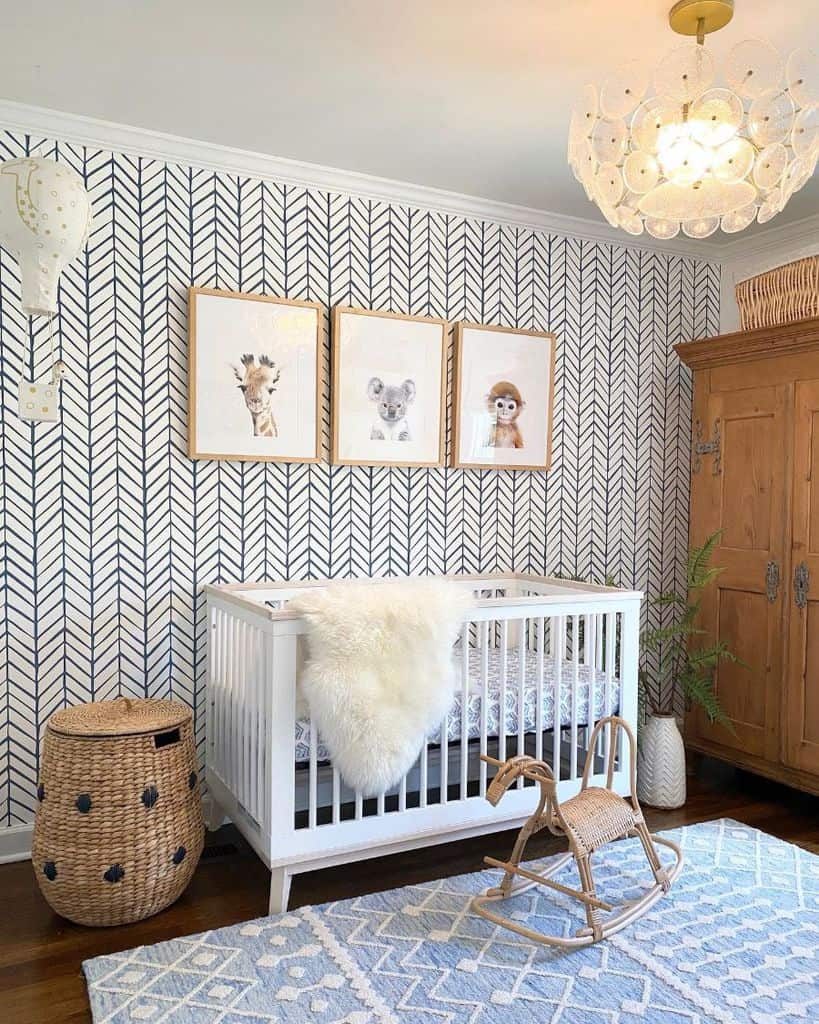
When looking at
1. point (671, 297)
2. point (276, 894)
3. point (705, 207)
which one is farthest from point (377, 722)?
point (671, 297)

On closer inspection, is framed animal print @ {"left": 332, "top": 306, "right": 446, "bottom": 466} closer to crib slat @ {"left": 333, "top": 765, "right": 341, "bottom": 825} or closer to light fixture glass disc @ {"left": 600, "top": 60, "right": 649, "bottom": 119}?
crib slat @ {"left": 333, "top": 765, "right": 341, "bottom": 825}

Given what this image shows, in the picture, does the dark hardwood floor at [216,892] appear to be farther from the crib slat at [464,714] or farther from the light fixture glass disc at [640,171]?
the light fixture glass disc at [640,171]

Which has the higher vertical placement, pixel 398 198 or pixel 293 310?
pixel 398 198

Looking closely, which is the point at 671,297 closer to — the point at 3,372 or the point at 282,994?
the point at 3,372

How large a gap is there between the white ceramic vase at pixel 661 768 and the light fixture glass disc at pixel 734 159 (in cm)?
218

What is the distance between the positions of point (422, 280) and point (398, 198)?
0.32 meters

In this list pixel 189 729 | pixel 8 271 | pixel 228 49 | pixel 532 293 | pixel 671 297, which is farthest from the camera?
pixel 671 297

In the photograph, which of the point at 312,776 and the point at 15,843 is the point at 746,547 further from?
the point at 15,843

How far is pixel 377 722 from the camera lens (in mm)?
2273

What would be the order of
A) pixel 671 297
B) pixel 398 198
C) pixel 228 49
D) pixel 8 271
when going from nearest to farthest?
pixel 228 49, pixel 8 271, pixel 398 198, pixel 671 297

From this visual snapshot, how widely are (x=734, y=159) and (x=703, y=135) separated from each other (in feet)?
0.28

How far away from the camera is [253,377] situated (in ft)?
9.68

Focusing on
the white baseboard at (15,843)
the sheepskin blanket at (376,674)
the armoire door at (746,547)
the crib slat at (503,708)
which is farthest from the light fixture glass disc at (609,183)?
the white baseboard at (15,843)

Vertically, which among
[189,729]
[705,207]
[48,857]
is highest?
[705,207]
